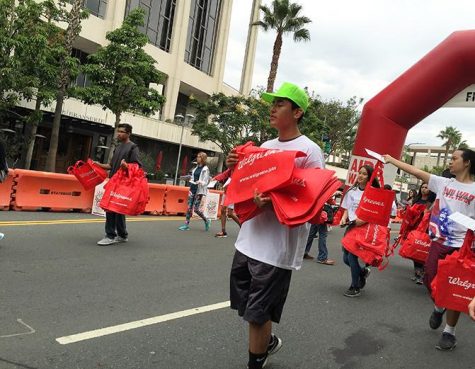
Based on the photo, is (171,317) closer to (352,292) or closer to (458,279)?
(458,279)

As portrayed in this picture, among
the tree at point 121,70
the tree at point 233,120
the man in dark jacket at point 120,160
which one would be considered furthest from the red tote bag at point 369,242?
the tree at point 233,120

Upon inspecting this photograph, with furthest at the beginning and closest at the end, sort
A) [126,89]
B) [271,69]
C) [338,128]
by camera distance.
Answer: [338,128]
[271,69]
[126,89]

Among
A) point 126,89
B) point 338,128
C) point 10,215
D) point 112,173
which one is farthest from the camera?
point 338,128

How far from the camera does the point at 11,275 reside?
5203 millimetres

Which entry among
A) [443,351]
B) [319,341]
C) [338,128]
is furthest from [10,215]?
[338,128]

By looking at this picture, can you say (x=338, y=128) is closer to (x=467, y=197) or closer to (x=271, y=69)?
(x=271, y=69)

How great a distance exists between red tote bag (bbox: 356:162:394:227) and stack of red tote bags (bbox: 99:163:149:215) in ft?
10.8

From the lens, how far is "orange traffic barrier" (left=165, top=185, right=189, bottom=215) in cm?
1409

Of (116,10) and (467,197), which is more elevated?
(116,10)

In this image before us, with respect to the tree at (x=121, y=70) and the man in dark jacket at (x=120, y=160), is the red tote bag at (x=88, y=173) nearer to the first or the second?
the man in dark jacket at (x=120, y=160)

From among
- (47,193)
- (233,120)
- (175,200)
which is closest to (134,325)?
(47,193)

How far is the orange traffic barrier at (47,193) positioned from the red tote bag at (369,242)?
764 centimetres

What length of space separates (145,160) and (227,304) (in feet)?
81.4

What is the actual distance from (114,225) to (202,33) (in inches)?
1176
